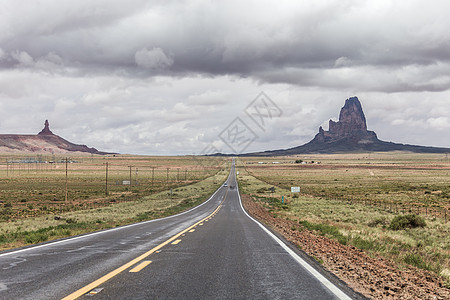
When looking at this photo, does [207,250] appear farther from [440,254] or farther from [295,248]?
[440,254]

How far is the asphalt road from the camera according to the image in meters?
5.74

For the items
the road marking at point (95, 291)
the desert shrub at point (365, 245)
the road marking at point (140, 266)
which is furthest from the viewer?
the desert shrub at point (365, 245)

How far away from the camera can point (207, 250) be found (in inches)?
400

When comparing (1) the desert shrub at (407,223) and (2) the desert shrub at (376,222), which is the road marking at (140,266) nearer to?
(1) the desert shrub at (407,223)

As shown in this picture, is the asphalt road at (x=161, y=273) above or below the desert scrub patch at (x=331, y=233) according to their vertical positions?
above

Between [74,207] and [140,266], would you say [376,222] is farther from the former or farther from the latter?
[74,207]

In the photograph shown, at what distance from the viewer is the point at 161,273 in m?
7.10

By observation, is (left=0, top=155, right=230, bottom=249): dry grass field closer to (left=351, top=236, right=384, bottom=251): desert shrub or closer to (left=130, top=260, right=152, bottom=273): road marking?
(left=130, top=260, right=152, bottom=273): road marking

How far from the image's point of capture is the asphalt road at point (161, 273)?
18.8 feet

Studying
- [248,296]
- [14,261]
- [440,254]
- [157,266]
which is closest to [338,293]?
[248,296]

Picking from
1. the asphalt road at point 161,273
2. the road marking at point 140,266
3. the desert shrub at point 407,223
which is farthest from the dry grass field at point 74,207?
the desert shrub at point 407,223

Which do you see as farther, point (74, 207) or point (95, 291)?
point (74, 207)

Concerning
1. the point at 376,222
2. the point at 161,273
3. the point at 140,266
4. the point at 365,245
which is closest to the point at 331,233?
the point at 365,245

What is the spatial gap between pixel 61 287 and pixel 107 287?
0.80m
